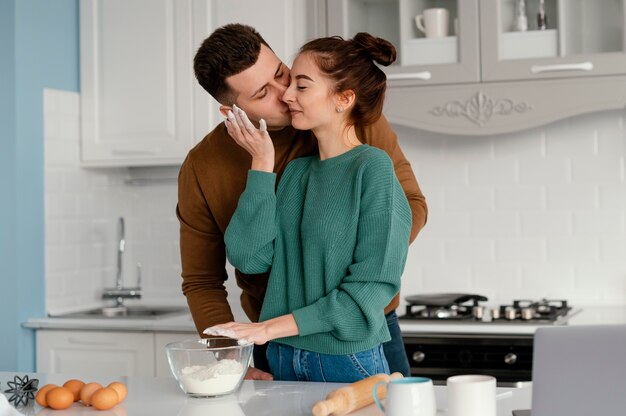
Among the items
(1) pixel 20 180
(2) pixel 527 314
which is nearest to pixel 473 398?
(2) pixel 527 314

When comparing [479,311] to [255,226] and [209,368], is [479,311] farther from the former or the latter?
[209,368]

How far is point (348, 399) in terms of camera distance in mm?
1677

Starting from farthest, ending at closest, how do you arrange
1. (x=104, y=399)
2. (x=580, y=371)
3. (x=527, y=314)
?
(x=527, y=314), (x=104, y=399), (x=580, y=371)

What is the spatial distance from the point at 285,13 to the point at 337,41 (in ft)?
5.12

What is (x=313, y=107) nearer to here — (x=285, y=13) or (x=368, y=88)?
(x=368, y=88)

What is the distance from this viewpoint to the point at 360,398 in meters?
1.69

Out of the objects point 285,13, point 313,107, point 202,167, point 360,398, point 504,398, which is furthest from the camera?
point 285,13

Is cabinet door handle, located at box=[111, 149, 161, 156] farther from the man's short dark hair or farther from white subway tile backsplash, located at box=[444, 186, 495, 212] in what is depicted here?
the man's short dark hair

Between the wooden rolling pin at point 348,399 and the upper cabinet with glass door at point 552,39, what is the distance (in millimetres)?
1961

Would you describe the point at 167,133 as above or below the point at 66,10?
below

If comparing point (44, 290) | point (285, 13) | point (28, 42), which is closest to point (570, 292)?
point (285, 13)

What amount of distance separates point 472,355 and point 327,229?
1.34m

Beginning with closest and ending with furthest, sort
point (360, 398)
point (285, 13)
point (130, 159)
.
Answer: point (360, 398) < point (285, 13) < point (130, 159)

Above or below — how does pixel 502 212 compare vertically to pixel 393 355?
above
